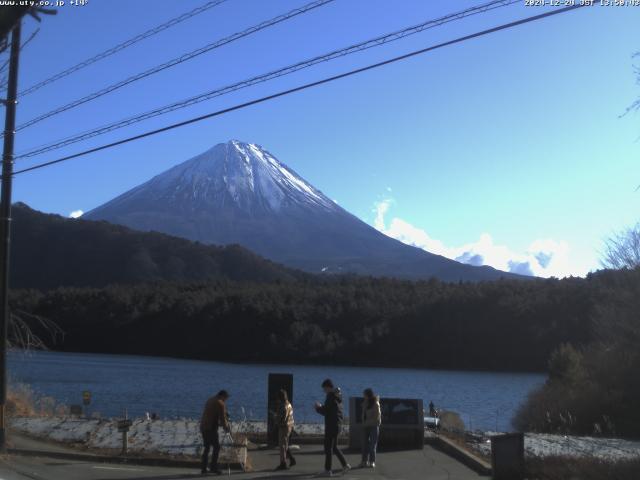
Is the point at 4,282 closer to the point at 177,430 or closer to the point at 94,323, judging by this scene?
the point at 177,430

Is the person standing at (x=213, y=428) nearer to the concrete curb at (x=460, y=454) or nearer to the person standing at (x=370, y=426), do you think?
the person standing at (x=370, y=426)

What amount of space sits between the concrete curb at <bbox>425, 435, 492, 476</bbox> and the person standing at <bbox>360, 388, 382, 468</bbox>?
167cm

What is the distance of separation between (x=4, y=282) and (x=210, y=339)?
89.5 meters

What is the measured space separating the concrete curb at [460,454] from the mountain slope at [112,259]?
13224 centimetres

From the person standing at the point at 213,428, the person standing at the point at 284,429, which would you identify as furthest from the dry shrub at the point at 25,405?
the person standing at the point at 284,429

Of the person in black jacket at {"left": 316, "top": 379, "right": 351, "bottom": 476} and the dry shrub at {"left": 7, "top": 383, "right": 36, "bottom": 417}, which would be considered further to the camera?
the dry shrub at {"left": 7, "top": 383, "right": 36, "bottom": 417}

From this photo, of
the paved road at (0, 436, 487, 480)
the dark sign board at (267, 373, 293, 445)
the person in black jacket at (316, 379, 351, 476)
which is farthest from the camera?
the dark sign board at (267, 373, 293, 445)

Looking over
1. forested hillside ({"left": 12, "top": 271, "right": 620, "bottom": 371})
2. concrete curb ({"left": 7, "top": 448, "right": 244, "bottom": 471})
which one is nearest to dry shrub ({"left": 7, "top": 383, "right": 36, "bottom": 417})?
concrete curb ({"left": 7, "top": 448, "right": 244, "bottom": 471})

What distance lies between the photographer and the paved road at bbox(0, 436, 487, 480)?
12273 mm

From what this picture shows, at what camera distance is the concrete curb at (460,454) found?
13305mm

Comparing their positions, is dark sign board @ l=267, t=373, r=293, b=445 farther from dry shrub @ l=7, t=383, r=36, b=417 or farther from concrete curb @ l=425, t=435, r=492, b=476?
dry shrub @ l=7, t=383, r=36, b=417

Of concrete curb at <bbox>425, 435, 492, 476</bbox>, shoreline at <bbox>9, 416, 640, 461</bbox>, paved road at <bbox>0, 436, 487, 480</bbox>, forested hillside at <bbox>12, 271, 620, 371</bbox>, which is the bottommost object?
paved road at <bbox>0, 436, 487, 480</bbox>

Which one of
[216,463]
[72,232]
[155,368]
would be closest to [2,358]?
[216,463]

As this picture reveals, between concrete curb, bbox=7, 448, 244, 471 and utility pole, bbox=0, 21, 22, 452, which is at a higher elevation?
utility pole, bbox=0, 21, 22, 452
